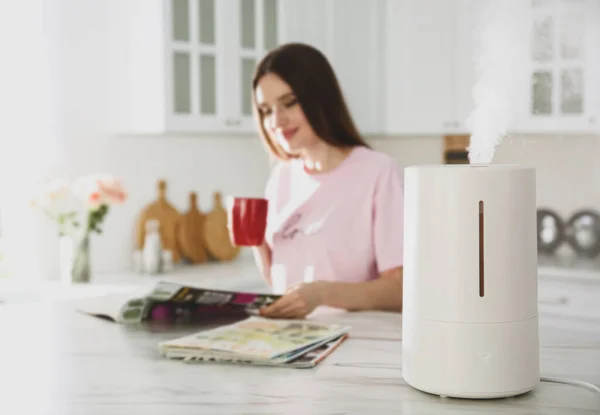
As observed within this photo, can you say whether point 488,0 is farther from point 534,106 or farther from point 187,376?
point 534,106

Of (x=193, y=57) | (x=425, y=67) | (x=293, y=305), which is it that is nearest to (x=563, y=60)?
(x=425, y=67)

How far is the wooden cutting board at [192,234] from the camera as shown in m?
3.78

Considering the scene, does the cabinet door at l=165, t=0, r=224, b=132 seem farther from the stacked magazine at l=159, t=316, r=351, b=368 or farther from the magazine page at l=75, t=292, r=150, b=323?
the stacked magazine at l=159, t=316, r=351, b=368

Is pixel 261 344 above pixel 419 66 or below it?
below

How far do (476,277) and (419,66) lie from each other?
10.2 ft

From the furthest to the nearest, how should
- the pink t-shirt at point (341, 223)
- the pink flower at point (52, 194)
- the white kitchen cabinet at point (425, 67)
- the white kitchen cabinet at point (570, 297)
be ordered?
1. the white kitchen cabinet at point (425, 67)
2. the white kitchen cabinet at point (570, 297)
3. the pink flower at point (52, 194)
4. the pink t-shirt at point (341, 223)

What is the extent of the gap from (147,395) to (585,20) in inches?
120

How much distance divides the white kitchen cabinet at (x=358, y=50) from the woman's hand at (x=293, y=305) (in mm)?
2619

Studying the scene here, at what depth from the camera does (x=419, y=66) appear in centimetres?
401

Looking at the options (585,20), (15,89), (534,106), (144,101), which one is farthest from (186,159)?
(585,20)

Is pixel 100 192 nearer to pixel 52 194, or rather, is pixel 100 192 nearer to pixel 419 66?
pixel 52 194

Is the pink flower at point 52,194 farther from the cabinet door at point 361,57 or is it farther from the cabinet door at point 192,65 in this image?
the cabinet door at point 361,57

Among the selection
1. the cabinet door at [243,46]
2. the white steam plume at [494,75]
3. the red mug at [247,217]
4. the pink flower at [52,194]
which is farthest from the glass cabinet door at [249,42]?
the white steam plume at [494,75]

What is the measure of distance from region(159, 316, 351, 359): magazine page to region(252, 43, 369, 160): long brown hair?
0.80 metres
